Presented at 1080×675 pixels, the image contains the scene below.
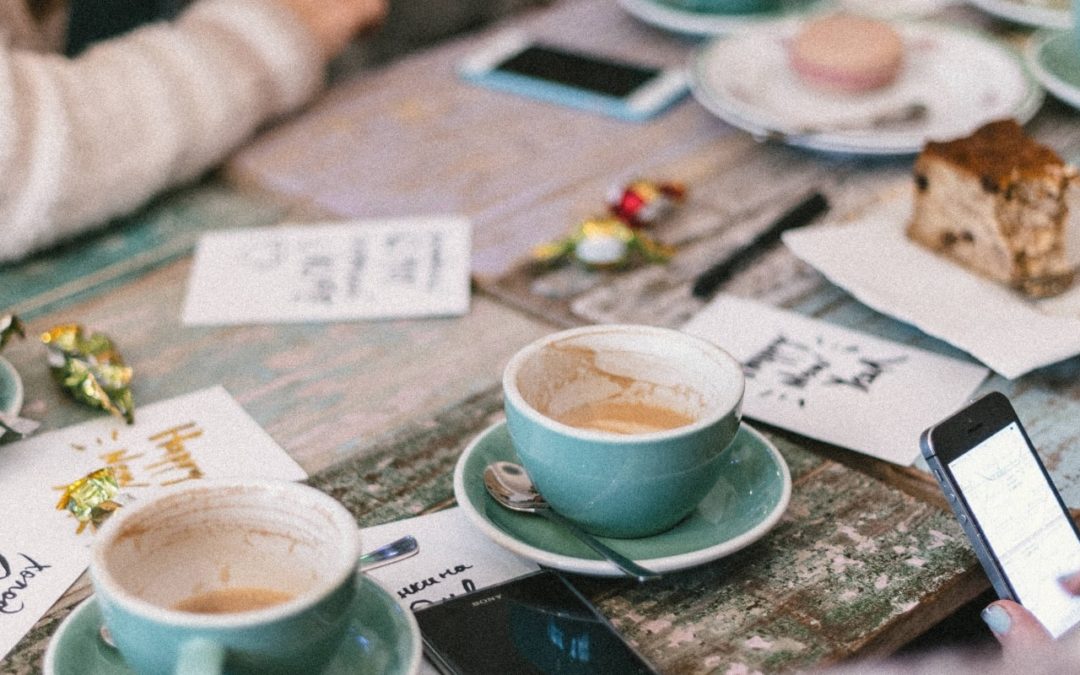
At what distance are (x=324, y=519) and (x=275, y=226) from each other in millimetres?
684

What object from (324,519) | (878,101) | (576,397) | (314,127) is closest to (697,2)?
(878,101)

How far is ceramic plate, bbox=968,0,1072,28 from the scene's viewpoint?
1561mm

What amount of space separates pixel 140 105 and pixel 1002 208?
847 mm

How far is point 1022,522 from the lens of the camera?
71 centimetres

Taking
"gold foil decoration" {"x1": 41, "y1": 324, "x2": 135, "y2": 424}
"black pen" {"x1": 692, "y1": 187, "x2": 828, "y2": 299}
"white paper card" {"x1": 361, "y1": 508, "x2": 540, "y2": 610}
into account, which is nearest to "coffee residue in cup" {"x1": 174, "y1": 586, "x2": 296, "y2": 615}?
"white paper card" {"x1": 361, "y1": 508, "x2": 540, "y2": 610}

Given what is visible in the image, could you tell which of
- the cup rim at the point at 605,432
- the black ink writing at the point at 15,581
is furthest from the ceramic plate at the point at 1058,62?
the black ink writing at the point at 15,581

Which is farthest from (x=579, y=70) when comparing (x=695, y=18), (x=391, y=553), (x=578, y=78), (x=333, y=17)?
(x=391, y=553)

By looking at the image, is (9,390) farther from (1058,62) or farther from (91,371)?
(1058,62)

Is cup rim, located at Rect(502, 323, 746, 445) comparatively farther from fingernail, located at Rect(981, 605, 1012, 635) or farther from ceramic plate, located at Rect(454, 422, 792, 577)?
fingernail, located at Rect(981, 605, 1012, 635)

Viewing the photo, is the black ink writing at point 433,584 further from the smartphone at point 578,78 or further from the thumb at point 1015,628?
the smartphone at point 578,78

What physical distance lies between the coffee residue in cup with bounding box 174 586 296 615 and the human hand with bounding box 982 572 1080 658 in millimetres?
393

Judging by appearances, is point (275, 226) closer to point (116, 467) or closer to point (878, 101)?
point (116, 467)

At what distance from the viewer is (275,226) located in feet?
3.94

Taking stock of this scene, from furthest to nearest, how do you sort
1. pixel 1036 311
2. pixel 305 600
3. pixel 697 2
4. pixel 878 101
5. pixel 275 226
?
1. pixel 697 2
2. pixel 878 101
3. pixel 275 226
4. pixel 1036 311
5. pixel 305 600
